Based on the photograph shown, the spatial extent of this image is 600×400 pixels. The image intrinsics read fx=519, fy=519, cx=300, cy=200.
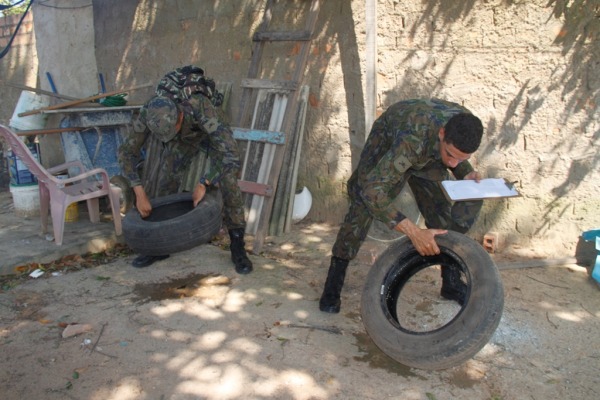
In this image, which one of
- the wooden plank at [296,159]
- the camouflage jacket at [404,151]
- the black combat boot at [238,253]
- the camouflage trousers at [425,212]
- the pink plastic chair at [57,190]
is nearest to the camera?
the camouflage jacket at [404,151]

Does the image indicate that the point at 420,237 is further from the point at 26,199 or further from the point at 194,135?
the point at 26,199

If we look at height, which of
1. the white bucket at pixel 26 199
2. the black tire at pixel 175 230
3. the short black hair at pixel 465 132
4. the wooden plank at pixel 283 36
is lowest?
the white bucket at pixel 26 199

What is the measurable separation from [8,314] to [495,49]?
3932 millimetres

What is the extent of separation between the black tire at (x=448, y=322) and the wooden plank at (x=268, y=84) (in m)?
2.25

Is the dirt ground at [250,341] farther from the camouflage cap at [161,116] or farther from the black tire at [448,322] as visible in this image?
the camouflage cap at [161,116]

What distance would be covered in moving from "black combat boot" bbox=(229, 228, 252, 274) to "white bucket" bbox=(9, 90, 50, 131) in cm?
306

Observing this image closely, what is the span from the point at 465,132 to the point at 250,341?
1655 millimetres

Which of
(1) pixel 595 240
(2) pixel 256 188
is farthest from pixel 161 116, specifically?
(1) pixel 595 240

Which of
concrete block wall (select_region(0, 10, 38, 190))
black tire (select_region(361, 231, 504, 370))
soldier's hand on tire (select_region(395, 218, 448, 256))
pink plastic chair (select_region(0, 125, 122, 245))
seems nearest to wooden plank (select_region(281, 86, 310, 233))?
pink plastic chair (select_region(0, 125, 122, 245))

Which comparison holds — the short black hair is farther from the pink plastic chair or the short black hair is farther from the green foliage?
the pink plastic chair

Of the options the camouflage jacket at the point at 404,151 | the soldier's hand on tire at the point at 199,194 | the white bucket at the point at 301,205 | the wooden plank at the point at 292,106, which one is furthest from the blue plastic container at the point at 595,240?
the soldier's hand on tire at the point at 199,194

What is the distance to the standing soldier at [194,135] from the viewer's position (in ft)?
12.3

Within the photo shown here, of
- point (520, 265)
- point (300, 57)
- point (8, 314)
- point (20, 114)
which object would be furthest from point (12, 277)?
point (520, 265)

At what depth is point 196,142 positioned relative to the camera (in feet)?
14.0
